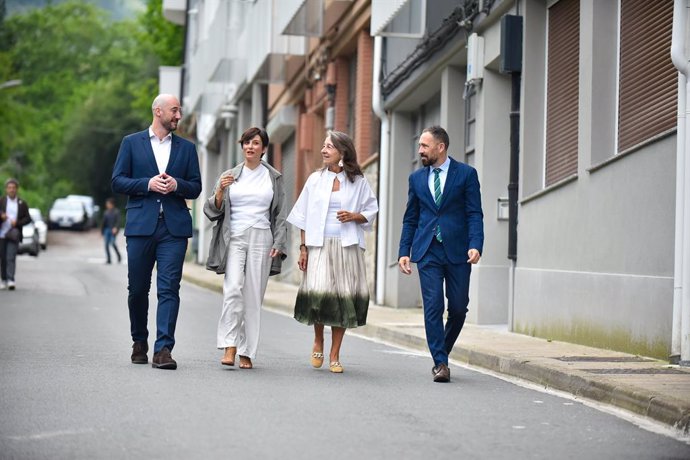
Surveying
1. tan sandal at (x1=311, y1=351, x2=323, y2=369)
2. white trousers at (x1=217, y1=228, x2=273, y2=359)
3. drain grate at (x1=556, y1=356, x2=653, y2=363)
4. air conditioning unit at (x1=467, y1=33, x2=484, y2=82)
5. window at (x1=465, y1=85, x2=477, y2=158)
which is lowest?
tan sandal at (x1=311, y1=351, x2=323, y2=369)

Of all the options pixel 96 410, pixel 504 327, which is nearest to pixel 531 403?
pixel 96 410

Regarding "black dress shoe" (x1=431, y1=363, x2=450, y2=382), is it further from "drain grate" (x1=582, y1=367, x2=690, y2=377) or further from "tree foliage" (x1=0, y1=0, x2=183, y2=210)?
"tree foliage" (x1=0, y1=0, x2=183, y2=210)

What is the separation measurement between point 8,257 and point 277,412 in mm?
15549

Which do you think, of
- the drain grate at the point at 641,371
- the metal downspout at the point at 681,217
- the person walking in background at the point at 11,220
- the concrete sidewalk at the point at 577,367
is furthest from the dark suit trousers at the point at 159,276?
the person walking in background at the point at 11,220

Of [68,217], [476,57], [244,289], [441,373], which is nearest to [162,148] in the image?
[244,289]

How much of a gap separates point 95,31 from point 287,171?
233 feet

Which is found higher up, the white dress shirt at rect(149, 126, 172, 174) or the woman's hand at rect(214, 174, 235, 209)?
the white dress shirt at rect(149, 126, 172, 174)

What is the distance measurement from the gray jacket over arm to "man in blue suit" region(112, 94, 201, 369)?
23cm

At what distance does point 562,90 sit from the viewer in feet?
48.4

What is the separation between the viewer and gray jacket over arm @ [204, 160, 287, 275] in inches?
416

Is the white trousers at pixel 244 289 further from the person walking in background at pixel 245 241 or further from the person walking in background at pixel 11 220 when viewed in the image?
the person walking in background at pixel 11 220

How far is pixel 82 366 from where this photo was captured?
1024cm

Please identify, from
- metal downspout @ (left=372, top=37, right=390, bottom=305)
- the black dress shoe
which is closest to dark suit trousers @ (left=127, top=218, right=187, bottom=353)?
the black dress shoe

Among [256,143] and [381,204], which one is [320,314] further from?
[381,204]
